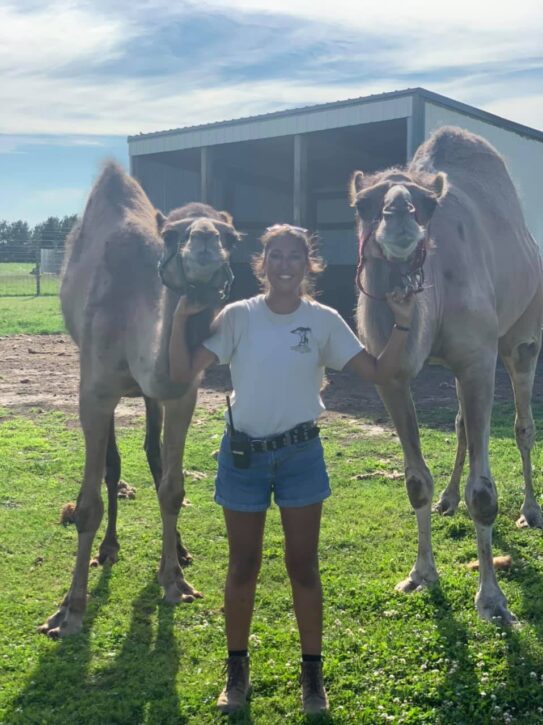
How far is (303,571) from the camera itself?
3.37 m

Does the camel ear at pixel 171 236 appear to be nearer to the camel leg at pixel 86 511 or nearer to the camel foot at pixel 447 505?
the camel leg at pixel 86 511

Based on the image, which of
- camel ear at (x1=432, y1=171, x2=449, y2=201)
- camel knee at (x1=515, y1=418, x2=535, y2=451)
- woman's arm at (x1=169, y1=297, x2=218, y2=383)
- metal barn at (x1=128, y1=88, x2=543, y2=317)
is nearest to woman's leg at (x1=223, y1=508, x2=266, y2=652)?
woman's arm at (x1=169, y1=297, x2=218, y2=383)

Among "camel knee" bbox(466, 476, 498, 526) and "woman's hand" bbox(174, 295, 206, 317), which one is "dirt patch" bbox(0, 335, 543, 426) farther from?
"woman's hand" bbox(174, 295, 206, 317)

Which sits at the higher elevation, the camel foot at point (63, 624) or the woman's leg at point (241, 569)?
the woman's leg at point (241, 569)

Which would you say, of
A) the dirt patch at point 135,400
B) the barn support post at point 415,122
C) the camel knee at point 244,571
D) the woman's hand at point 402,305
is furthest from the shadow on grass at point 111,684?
the barn support post at point 415,122

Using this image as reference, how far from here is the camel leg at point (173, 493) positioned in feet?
15.4

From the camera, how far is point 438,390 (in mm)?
11742

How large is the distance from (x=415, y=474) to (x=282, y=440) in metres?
1.81

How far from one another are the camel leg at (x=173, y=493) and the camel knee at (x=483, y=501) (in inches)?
69.2

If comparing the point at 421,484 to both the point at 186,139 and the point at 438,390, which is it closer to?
the point at 438,390

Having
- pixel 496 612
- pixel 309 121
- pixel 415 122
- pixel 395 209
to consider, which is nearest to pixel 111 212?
pixel 395 209

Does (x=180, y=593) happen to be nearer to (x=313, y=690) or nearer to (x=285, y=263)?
(x=313, y=690)

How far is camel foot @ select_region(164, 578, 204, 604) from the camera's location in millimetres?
4635

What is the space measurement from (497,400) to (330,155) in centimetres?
1225
